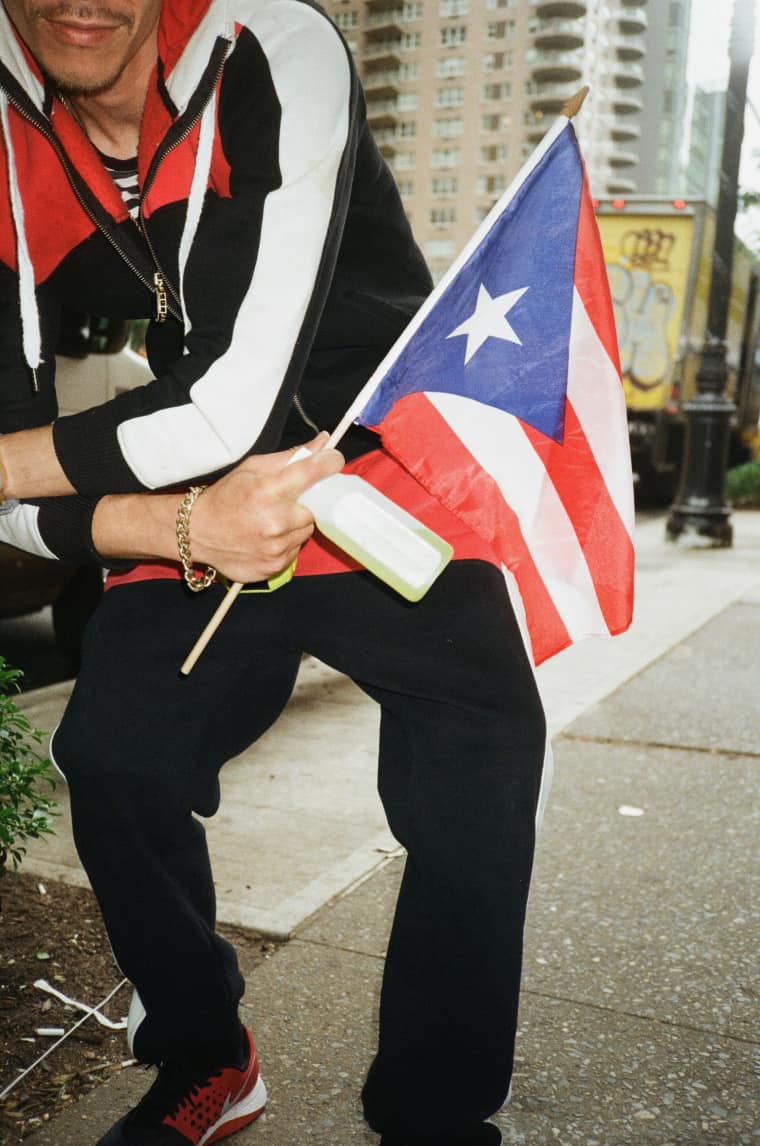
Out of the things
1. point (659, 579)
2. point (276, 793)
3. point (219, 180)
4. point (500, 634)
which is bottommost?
point (659, 579)

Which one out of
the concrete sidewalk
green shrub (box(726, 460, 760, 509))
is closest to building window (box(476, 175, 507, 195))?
the concrete sidewalk

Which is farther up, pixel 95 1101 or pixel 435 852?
pixel 435 852

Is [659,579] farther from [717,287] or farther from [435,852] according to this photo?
[435,852]

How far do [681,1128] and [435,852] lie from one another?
33.0 inches

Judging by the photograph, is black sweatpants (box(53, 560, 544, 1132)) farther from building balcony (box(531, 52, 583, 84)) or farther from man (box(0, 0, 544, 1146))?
building balcony (box(531, 52, 583, 84))

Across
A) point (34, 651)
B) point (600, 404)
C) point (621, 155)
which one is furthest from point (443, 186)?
point (34, 651)

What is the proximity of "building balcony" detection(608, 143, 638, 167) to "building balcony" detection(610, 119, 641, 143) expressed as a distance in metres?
0.05

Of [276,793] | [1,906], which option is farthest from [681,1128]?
[276,793]

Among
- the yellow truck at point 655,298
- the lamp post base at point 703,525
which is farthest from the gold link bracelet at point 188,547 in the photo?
the yellow truck at point 655,298

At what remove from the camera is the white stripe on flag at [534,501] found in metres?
1.97

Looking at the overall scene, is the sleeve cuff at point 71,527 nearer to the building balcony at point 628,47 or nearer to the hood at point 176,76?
the hood at point 176,76

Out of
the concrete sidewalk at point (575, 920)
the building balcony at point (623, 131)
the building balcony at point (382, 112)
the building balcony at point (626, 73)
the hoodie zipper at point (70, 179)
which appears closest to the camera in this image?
the hoodie zipper at point (70, 179)

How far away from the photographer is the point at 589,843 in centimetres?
355

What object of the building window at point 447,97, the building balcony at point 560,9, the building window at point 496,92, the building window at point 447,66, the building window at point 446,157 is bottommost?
the building window at point 446,157
